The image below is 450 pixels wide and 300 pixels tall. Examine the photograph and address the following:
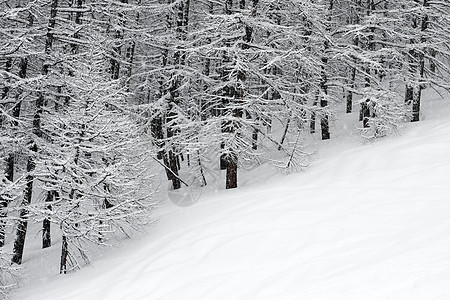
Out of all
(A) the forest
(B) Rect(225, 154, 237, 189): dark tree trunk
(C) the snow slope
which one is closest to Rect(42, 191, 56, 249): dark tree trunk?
(A) the forest

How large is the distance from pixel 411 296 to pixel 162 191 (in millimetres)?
15491

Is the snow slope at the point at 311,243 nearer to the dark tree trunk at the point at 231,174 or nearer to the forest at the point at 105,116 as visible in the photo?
the forest at the point at 105,116

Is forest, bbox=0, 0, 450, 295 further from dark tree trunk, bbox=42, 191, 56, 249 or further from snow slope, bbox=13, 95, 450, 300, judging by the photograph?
snow slope, bbox=13, 95, 450, 300

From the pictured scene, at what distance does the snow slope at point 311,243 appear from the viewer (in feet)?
16.4

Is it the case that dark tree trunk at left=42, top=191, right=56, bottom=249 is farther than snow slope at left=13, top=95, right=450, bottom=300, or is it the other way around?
dark tree trunk at left=42, top=191, right=56, bottom=249

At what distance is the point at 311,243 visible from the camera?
22.9 feet

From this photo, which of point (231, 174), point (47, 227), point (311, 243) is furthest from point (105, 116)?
point (311, 243)

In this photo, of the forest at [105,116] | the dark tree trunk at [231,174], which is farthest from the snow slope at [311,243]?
the dark tree trunk at [231,174]

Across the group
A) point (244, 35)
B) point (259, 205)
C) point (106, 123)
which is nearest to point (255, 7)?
point (244, 35)

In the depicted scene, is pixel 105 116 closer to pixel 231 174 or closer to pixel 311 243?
pixel 231 174

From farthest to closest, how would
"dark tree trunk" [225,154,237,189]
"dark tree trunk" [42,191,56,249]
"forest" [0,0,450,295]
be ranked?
"dark tree trunk" [225,154,237,189] → "dark tree trunk" [42,191,56,249] → "forest" [0,0,450,295]

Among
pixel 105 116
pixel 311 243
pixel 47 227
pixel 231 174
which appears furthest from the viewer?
pixel 231 174

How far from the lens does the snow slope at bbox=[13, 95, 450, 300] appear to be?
16.4 ft

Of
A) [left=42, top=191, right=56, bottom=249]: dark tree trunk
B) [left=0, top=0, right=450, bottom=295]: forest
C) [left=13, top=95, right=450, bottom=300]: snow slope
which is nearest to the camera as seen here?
[left=13, top=95, right=450, bottom=300]: snow slope
